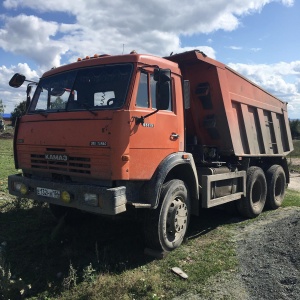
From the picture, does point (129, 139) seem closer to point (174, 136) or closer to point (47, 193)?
point (174, 136)

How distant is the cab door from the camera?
4.62 meters

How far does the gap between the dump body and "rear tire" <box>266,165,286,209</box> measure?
100 centimetres

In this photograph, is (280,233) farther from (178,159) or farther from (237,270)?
(178,159)

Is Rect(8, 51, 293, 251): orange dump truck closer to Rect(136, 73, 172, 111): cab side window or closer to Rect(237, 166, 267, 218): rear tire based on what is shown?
Rect(136, 73, 172, 111): cab side window

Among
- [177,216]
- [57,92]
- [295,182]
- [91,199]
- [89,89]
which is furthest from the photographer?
[295,182]

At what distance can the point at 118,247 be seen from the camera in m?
5.41

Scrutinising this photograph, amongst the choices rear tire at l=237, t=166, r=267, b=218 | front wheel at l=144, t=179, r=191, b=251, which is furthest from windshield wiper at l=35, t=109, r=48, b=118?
rear tire at l=237, t=166, r=267, b=218

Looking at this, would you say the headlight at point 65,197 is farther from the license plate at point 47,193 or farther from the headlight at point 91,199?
the headlight at point 91,199

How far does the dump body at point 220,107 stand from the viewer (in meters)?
6.45

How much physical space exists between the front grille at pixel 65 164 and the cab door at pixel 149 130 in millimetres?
619

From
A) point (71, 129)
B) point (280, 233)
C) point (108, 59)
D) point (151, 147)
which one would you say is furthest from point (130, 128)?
point (280, 233)

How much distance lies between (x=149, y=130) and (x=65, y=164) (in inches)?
49.4

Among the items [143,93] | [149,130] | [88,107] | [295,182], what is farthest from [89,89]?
[295,182]

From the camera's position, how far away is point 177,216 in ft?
17.4
